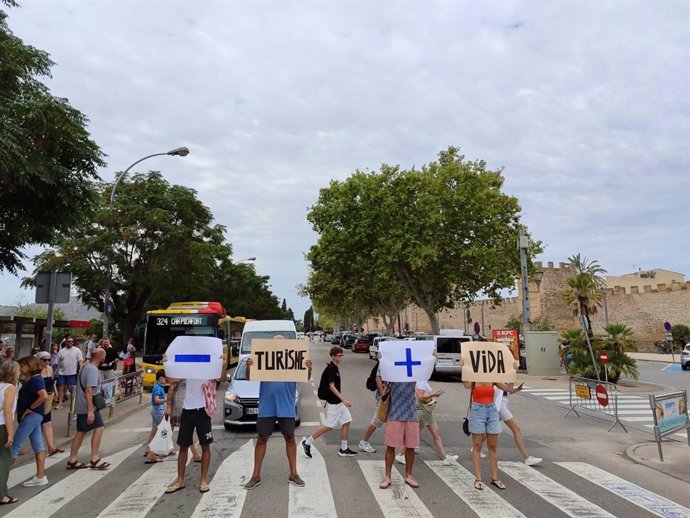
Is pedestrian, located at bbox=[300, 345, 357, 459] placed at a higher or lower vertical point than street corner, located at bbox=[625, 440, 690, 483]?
higher

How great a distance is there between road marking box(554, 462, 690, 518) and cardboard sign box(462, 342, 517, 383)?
1901 mm

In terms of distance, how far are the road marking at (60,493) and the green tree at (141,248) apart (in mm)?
20201

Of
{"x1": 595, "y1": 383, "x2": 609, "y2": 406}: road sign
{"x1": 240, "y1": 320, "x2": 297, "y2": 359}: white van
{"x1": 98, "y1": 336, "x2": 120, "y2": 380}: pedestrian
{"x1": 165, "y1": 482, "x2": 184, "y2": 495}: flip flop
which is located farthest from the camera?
{"x1": 240, "y1": 320, "x2": 297, "y2": 359}: white van

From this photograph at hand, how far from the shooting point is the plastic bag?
771 cm

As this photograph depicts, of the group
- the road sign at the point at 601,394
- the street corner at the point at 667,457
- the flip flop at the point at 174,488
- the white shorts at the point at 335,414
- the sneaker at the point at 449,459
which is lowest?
the street corner at the point at 667,457

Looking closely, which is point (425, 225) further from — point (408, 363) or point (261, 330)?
point (408, 363)

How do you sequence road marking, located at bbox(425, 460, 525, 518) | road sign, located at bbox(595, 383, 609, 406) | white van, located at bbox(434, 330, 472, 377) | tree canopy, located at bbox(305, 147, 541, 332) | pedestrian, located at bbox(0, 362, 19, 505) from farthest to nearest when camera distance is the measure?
1. tree canopy, located at bbox(305, 147, 541, 332)
2. white van, located at bbox(434, 330, 472, 377)
3. road sign, located at bbox(595, 383, 609, 406)
4. pedestrian, located at bbox(0, 362, 19, 505)
5. road marking, located at bbox(425, 460, 525, 518)

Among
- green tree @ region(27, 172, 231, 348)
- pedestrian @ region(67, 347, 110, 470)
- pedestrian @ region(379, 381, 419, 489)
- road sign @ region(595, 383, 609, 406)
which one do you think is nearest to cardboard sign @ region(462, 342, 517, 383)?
pedestrian @ region(379, 381, 419, 489)

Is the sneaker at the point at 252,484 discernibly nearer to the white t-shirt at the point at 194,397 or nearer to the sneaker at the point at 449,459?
the white t-shirt at the point at 194,397

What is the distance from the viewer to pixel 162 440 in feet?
25.4

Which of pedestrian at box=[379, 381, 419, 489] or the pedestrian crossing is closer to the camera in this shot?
the pedestrian crossing

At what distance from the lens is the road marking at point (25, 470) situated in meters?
6.77

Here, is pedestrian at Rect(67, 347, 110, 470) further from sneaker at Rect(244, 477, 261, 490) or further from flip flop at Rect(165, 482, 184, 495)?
sneaker at Rect(244, 477, 261, 490)

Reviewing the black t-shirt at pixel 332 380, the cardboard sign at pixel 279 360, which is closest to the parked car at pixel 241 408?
the black t-shirt at pixel 332 380
